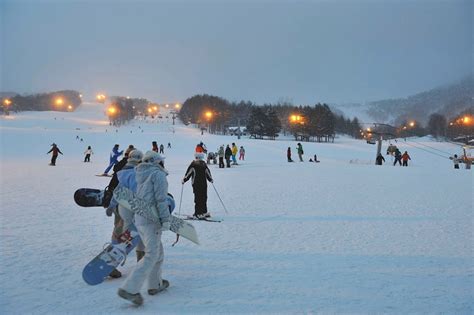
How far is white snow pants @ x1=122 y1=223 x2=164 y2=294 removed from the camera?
429 centimetres

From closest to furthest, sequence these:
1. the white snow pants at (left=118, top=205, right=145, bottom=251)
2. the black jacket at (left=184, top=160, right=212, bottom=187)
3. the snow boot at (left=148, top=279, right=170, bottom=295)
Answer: the snow boot at (left=148, top=279, right=170, bottom=295), the white snow pants at (left=118, top=205, right=145, bottom=251), the black jacket at (left=184, top=160, right=212, bottom=187)

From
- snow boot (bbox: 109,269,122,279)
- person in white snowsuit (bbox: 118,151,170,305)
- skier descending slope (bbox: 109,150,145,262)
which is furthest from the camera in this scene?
snow boot (bbox: 109,269,122,279)

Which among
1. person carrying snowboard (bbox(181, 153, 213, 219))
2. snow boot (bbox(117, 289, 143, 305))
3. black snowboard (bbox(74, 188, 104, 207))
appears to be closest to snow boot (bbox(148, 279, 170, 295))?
snow boot (bbox(117, 289, 143, 305))

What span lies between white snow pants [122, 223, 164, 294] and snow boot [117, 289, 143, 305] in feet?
0.12

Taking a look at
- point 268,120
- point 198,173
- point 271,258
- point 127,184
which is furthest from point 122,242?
point 268,120

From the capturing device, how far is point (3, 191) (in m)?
13.1

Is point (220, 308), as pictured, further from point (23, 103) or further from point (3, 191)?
point (23, 103)

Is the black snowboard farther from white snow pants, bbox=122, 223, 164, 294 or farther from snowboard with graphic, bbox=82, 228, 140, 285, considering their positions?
white snow pants, bbox=122, 223, 164, 294

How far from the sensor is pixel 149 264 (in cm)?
442

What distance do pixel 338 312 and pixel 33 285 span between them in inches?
160

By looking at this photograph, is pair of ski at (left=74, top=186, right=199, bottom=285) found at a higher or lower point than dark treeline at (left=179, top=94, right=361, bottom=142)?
lower

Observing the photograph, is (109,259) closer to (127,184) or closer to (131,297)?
(131,297)

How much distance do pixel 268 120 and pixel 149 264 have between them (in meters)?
86.6

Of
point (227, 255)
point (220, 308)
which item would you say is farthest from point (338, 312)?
point (227, 255)
